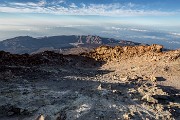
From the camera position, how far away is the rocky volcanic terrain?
20500 mm

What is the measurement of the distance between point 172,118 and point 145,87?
6968 mm

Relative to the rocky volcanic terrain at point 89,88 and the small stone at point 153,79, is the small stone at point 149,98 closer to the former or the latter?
the rocky volcanic terrain at point 89,88

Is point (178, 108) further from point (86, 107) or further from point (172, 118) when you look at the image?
point (86, 107)

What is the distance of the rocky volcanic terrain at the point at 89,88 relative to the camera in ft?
67.3

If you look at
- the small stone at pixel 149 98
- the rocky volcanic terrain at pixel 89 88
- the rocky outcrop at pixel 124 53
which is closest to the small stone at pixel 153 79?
the rocky volcanic terrain at pixel 89 88

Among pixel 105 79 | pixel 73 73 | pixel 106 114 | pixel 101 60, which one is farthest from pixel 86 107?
pixel 101 60

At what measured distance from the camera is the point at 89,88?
26469 millimetres

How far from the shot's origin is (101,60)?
153 feet

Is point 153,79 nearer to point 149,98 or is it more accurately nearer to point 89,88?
point 149,98

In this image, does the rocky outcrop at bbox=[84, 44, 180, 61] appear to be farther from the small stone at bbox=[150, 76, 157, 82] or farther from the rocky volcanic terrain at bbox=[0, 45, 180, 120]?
the small stone at bbox=[150, 76, 157, 82]

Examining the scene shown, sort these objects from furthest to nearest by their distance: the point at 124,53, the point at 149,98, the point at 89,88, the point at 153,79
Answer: the point at 124,53, the point at 153,79, the point at 89,88, the point at 149,98

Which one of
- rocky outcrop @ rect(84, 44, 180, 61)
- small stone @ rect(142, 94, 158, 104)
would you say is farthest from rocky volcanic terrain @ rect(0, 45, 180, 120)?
rocky outcrop @ rect(84, 44, 180, 61)

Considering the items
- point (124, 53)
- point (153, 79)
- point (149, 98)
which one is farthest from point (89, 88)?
point (124, 53)

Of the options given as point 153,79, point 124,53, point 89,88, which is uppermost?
point 124,53
